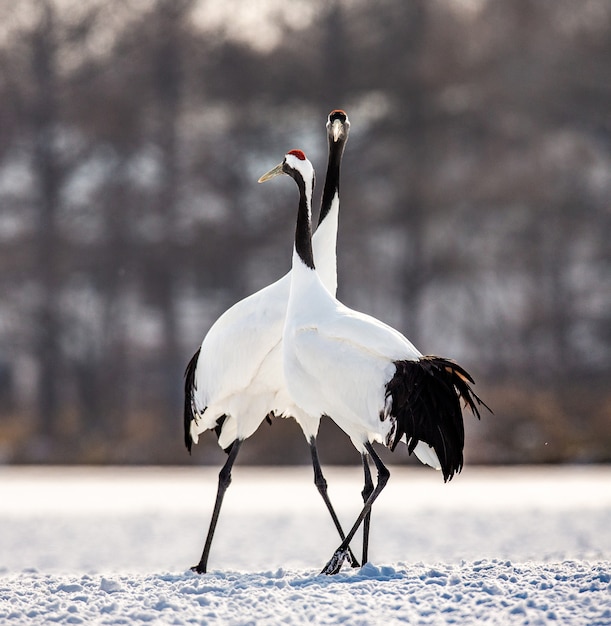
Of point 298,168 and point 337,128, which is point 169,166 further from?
point 298,168

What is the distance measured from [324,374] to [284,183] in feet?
44.6

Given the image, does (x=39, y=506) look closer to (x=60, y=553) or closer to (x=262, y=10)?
(x=60, y=553)

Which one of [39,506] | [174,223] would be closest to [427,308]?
[174,223]

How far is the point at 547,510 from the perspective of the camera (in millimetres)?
10031

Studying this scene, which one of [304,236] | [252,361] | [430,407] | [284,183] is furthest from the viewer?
[284,183]

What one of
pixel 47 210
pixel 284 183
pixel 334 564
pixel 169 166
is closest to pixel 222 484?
pixel 334 564

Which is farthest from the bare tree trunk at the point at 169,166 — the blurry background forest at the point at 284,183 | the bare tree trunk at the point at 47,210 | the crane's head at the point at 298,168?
the crane's head at the point at 298,168

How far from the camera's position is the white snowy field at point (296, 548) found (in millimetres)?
4934

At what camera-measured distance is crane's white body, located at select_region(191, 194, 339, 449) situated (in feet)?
20.9

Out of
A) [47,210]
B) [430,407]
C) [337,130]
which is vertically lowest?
[430,407]

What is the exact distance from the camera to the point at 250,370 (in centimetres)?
639

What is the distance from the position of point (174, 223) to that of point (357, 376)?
46.5ft

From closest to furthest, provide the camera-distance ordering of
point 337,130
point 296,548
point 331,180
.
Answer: point 331,180
point 337,130
point 296,548

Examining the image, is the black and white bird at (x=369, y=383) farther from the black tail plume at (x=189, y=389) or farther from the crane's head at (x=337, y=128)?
the crane's head at (x=337, y=128)
